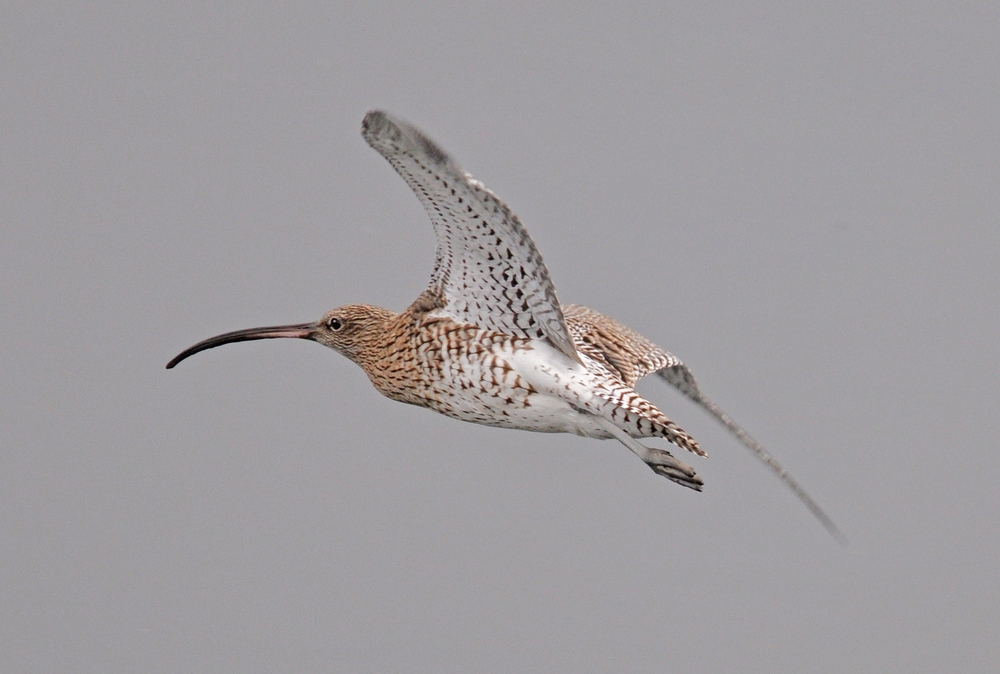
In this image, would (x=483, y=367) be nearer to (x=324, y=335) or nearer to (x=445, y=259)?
(x=445, y=259)

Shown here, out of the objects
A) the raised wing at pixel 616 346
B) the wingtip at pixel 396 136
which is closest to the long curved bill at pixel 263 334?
the raised wing at pixel 616 346

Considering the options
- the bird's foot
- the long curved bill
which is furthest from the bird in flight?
the long curved bill

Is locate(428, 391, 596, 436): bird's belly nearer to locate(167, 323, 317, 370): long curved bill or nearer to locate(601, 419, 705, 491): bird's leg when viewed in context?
locate(601, 419, 705, 491): bird's leg

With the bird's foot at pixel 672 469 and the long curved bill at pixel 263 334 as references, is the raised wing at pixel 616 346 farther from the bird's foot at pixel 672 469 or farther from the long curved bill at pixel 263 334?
the long curved bill at pixel 263 334

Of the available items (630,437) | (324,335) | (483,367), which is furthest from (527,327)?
(324,335)

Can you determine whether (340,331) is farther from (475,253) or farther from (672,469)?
(672,469)

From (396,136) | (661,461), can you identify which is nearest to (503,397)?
(661,461)

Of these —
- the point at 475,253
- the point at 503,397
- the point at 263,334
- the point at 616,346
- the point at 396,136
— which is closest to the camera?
the point at 396,136
